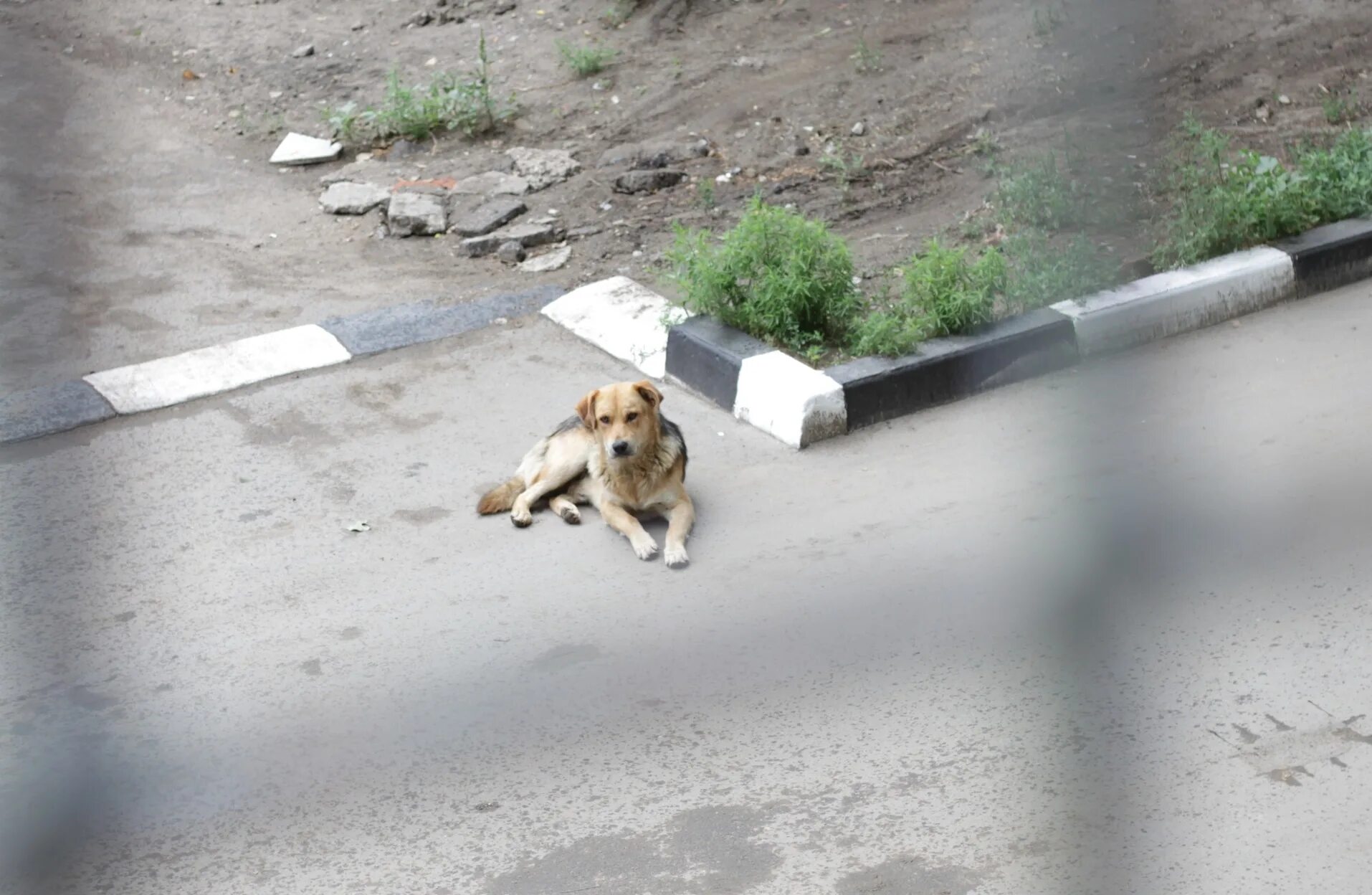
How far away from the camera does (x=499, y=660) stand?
351 centimetres

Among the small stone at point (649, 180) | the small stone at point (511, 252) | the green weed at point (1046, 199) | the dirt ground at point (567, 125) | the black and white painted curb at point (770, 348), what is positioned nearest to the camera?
the black and white painted curb at point (770, 348)

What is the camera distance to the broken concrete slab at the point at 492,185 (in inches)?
260

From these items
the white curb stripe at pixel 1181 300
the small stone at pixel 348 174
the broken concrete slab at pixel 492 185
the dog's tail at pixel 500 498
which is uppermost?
the small stone at pixel 348 174

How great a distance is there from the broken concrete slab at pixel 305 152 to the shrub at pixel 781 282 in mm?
2839

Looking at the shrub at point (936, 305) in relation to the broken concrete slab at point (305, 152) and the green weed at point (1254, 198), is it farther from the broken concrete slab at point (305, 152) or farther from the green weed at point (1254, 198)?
the broken concrete slab at point (305, 152)

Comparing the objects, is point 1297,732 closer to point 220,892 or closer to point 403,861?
point 403,861

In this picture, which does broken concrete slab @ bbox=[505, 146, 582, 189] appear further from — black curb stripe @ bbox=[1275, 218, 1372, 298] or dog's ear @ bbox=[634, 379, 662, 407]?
black curb stripe @ bbox=[1275, 218, 1372, 298]

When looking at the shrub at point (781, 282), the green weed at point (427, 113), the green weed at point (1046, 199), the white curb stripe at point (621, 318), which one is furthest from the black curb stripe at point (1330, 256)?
the green weed at point (427, 113)

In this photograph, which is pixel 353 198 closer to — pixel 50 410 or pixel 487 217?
pixel 487 217

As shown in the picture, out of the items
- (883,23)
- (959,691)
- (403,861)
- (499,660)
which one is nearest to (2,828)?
(403,861)

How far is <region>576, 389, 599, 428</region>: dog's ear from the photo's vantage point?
4.29 metres

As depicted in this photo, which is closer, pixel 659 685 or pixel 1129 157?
pixel 659 685

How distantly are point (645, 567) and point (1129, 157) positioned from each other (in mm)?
2947

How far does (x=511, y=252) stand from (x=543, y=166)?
31.6 inches
